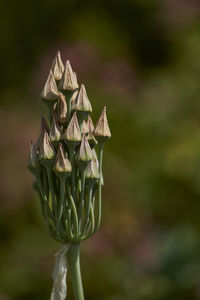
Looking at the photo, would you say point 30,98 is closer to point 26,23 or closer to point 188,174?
point 26,23

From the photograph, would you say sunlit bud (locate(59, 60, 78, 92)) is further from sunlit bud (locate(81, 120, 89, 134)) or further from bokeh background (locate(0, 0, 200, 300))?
A: bokeh background (locate(0, 0, 200, 300))

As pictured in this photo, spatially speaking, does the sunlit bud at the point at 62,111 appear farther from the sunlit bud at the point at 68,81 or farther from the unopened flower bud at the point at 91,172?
the unopened flower bud at the point at 91,172

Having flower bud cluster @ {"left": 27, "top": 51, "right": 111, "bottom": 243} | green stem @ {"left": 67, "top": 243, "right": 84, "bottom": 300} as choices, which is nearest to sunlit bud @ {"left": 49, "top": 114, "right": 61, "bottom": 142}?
flower bud cluster @ {"left": 27, "top": 51, "right": 111, "bottom": 243}

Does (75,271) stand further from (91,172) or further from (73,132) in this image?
(73,132)

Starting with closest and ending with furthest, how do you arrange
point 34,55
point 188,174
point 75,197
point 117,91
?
point 75,197
point 188,174
point 117,91
point 34,55

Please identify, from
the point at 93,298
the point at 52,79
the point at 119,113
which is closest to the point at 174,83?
the point at 119,113

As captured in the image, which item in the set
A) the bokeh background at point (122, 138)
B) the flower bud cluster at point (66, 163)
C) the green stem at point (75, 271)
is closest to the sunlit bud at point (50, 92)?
the flower bud cluster at point (66, 163)
